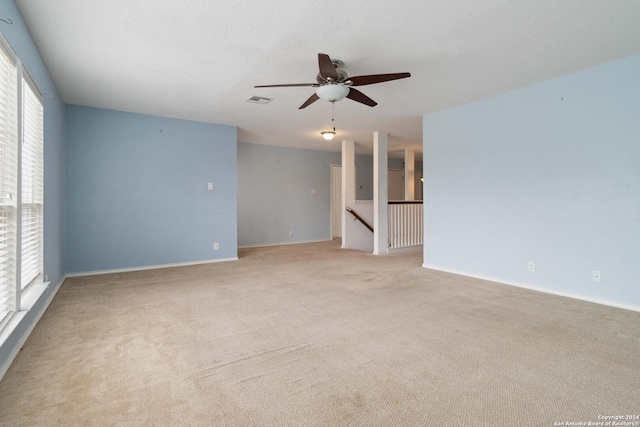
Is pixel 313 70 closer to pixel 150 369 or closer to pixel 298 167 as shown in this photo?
pixel 150 369

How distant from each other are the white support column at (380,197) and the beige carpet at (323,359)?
260 cm

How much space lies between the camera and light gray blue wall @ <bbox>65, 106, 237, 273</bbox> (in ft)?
15.4

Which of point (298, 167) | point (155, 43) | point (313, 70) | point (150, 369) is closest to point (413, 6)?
point (313, 70)

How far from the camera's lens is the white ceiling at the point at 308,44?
7.63 ft

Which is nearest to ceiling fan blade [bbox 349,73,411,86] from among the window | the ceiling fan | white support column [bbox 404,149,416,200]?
the ceiling fan

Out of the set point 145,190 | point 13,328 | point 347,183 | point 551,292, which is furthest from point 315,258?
point 13,328

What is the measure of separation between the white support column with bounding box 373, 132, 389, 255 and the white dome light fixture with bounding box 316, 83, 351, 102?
136 inches

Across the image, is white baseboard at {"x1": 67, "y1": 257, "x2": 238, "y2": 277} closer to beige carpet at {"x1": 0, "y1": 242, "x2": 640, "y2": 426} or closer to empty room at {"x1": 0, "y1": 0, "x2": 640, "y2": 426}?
empty room at {"x1": 0, "y1": 0, "x2": 640, "y2": 426}

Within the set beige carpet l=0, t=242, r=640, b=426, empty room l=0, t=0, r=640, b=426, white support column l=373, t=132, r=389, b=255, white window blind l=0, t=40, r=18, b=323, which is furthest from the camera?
white support column l=373, t=132, r=389, b=255

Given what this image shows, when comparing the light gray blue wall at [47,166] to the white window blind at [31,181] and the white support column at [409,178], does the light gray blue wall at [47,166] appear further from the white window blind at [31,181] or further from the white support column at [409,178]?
the white support column at [409,178]

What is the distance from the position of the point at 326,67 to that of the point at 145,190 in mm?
3827

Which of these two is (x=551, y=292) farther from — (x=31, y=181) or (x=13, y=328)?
(x=31, y=181)

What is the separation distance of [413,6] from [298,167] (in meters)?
6.16

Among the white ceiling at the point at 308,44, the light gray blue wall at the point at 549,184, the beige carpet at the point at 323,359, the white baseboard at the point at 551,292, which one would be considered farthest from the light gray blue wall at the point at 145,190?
the white baseboard at the point at 551,292
